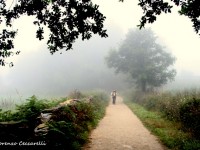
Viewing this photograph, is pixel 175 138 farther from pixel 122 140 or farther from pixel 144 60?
pixel 144 60

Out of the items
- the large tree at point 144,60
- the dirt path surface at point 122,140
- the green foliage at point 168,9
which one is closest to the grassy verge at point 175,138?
the dirt path surface at point 122,140

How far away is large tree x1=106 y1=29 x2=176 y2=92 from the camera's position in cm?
3759

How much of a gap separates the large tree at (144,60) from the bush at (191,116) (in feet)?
75.2

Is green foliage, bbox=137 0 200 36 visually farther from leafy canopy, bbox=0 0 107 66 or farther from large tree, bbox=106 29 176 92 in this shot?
large tree, bbox=106 29 176 92

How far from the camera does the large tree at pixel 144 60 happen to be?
37.6m

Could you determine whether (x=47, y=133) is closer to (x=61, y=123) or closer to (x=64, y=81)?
(x=61, y=123)

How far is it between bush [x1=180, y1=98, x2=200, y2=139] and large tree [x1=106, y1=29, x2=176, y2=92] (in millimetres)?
22930

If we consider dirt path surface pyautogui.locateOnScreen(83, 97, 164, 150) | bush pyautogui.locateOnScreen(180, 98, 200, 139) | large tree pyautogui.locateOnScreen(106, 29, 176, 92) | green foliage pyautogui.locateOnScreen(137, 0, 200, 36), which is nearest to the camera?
green foliage pyautogui.locateOnScreen(137, 0, 200, 36)

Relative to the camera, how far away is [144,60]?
127 feet

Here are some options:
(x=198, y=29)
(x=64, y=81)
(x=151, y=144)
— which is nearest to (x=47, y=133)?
(x=151, y=144)

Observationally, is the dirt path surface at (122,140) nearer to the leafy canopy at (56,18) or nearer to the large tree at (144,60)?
the leafy canopy at (56,18)

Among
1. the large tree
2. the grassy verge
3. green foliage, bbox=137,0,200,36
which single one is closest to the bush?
the grassy verge

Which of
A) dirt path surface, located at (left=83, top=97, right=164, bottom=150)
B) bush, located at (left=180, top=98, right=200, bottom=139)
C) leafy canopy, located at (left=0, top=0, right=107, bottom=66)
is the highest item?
leafy canopy, located at (left=0, top=0, right=107, bottom=66)

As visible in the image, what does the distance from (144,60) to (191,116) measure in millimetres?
26708
